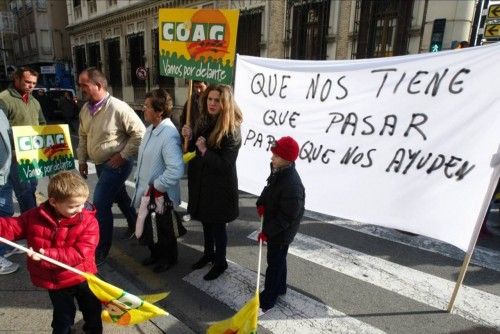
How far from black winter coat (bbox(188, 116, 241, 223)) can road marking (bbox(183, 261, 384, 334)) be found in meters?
0.64

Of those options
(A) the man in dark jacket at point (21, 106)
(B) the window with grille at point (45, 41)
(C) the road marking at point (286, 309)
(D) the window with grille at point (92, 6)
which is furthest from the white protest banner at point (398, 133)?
(B) the window with grille at point (45, 41)

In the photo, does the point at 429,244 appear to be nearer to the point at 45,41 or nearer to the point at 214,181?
the point at 214,181

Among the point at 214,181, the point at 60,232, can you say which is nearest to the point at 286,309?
the point at 214,181

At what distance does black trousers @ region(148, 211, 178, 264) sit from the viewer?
130 inches

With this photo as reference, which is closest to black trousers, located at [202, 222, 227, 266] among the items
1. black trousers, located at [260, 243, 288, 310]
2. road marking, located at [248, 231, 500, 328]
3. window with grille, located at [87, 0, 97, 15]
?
black trousers, located at [260, 243, 288, 310]

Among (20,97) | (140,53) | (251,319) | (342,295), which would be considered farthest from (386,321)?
(140,53)

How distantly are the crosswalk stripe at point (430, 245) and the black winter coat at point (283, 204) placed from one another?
2.29 m

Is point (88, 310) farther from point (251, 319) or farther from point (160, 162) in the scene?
point (160, 162)

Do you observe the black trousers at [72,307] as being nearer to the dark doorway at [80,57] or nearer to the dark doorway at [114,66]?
the dark doorway at [114,66]

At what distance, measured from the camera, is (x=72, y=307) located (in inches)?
92.0

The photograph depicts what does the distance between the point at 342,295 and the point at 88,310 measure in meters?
2.12

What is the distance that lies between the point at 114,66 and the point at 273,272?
78.2ft

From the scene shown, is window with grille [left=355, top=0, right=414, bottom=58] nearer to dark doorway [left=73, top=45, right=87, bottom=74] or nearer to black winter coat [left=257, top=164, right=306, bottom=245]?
black winter coat [left=257, top=164, right=306, bottom=245]

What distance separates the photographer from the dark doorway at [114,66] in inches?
901
